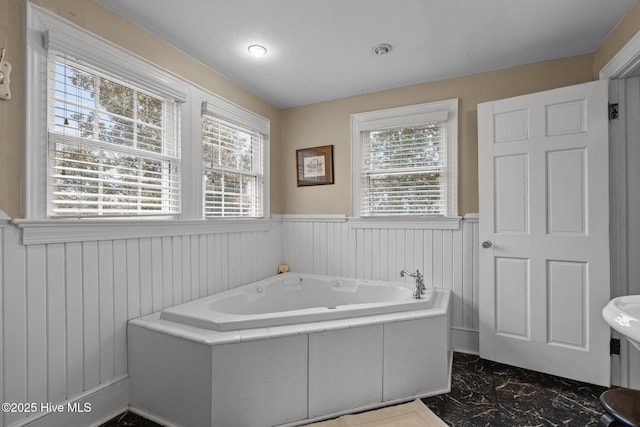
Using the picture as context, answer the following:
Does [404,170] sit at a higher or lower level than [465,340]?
higher

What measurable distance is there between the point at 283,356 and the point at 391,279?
4.97 feet

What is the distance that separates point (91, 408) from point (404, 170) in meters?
2.77

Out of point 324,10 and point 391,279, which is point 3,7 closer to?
point 324,10

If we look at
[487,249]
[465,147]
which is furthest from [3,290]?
[465,147]

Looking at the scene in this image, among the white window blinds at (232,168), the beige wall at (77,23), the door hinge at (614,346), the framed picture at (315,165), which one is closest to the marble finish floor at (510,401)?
the door hinge at (614,346)

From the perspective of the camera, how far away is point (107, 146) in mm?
1813

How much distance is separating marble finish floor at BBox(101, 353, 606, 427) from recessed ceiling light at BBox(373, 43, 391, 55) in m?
2.35

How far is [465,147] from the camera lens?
2.69 meters

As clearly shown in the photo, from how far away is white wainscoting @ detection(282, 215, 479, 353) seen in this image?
2666mm

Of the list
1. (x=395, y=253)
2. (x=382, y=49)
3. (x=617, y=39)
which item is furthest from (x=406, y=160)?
(x=617, y=39)

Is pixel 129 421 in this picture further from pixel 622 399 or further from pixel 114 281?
pixel 622 399

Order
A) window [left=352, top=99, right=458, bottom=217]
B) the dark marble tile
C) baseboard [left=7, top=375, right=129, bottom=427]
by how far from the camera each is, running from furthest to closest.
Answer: window [left=352, top=99, right=458, bottom=217] → the dark marble tile → baseboard [left=7, top=375, right=129, bottom=427]

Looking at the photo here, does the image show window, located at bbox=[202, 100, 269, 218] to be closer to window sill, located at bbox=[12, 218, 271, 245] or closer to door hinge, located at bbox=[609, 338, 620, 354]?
window sill, located at bbox=[12, 218, 271, 245]

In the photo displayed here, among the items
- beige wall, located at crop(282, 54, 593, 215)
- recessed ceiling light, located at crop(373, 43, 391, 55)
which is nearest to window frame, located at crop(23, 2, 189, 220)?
recessed ceiling light, located at crop(373, 43, 391, 55)
